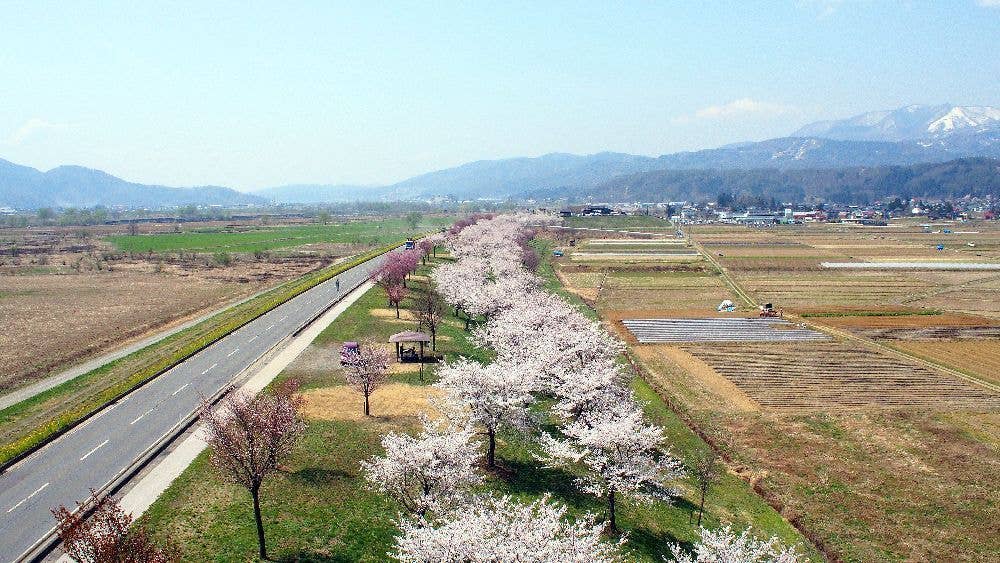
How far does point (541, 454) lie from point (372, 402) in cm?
1468

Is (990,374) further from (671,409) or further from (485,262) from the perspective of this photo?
(485,262)

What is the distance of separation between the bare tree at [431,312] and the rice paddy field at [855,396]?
22.5 m

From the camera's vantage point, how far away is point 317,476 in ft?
104

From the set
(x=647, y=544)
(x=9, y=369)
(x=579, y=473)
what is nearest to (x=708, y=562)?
(x=647, y=544)

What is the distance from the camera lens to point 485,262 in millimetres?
92562

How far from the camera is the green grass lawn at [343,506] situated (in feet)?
84.0

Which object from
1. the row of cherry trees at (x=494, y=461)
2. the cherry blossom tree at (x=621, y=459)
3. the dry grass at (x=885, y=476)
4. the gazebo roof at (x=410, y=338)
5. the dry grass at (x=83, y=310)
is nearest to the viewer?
the row of cherry trees at (x=494, y=461)

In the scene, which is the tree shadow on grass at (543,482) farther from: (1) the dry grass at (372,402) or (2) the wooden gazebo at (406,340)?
(2) the wooden gazebo at (406,340)

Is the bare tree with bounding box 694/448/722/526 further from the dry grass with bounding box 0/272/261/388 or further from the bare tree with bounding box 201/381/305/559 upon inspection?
the dry grass with bounding box 0/272/261/388

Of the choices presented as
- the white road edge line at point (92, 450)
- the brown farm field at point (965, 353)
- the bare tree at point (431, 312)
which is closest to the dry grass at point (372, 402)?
the bare tree at point (431, 312)

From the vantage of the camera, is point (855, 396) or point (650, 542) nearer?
point (650, 542)

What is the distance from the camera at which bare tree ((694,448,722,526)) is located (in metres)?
31.6

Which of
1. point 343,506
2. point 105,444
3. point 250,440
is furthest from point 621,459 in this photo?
point 105,444

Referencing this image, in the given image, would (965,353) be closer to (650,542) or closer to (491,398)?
(650,542)
